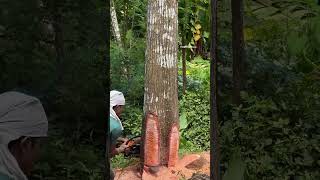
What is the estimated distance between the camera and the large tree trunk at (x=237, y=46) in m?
2.26

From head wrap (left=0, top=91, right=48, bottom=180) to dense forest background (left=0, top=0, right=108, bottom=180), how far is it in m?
0.62

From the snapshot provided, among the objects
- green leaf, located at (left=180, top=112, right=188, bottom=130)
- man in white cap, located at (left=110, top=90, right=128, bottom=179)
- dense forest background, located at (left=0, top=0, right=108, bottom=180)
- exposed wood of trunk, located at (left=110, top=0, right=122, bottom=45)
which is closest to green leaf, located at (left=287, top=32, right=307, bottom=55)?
dense forest background, located at (left=0, top=0, right=108, bottom=180)

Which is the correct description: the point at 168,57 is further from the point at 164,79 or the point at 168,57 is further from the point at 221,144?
the point at 221,144

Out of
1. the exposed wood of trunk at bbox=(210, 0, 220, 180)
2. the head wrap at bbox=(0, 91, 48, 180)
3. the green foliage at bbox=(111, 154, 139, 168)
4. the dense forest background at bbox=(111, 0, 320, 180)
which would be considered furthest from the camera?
the green foliage at bbox=(111, 154, 139, 168)

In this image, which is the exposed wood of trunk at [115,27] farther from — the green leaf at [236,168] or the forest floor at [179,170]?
the green leaf at [236,168]

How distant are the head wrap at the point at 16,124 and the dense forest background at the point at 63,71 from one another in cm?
62

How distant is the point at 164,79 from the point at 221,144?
4.24 meters

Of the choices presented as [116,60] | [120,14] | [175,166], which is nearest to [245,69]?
[175,166]

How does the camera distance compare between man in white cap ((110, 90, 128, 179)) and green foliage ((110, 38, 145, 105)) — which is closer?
man in white cap ((110, 90, 128, 179))

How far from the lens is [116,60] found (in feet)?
29.0

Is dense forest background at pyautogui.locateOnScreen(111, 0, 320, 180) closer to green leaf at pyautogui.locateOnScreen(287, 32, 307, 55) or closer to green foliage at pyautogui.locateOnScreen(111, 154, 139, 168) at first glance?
green leaf at pyautogui.locateOnScreen(287, 32, 307, 55)

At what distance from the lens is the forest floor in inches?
264

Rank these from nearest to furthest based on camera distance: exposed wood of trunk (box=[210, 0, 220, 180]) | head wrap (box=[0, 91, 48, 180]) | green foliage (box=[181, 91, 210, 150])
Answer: head wrap (box=[0, 91, 48, 180]) → exposed wood of trunk (box=[210, 0, 220, 180]) → green foliage (box=[181, 91, 210, 150])

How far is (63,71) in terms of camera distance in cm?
224
